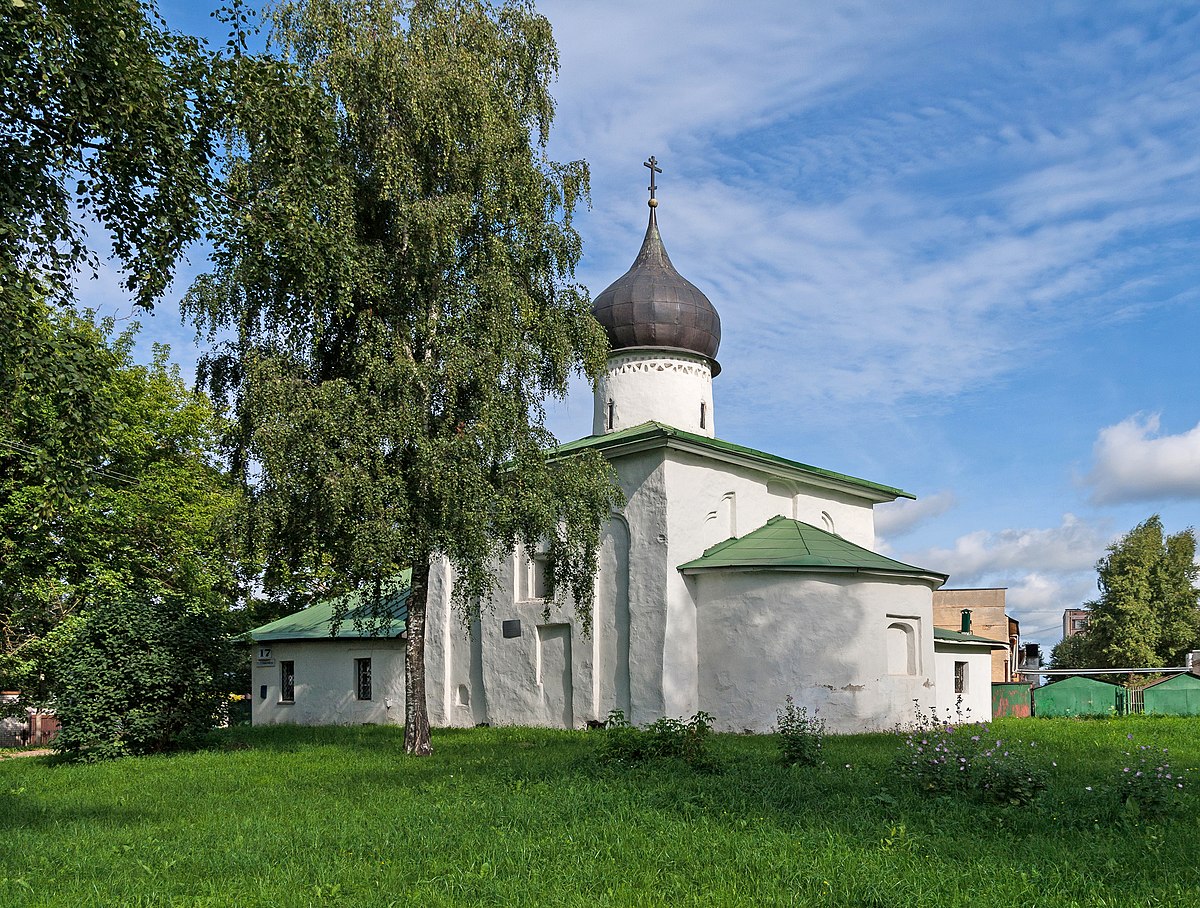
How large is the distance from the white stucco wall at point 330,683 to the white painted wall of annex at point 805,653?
9.30 m

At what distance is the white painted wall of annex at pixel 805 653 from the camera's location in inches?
774

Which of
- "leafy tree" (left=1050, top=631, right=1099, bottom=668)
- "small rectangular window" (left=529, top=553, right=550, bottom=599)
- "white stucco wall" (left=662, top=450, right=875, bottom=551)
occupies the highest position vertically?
"white stucco wall" (left=662, top=450, right=875, bottom=551)

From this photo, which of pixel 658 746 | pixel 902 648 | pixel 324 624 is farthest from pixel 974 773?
pixel 324 624

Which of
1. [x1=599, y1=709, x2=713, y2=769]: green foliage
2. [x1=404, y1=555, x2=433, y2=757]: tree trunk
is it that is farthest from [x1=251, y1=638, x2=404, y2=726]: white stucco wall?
[x1=599, y1=709, x2=713, y2=769]: green foliage

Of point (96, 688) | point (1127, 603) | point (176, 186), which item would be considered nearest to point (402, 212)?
point (176, 186)

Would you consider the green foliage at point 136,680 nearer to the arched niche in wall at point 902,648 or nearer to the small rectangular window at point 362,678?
the small rectangular window at point 362,678

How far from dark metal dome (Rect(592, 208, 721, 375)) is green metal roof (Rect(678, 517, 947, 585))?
5.74 meters

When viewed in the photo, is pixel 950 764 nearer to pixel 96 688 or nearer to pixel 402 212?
pixel 402 212

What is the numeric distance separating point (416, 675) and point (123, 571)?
10600 mm

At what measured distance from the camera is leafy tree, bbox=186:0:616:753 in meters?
15.0

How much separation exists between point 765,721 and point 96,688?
11.8 metres

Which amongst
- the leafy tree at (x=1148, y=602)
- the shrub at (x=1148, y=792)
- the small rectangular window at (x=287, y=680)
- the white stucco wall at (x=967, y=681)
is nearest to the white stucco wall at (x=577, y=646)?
the small rectangular window at (x=287, y=680)

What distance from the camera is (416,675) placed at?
17422 millimetres

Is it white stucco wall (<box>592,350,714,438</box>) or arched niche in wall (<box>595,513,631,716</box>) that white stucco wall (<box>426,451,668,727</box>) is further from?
white stucco wall (<box>592,350,714,438</box>)
